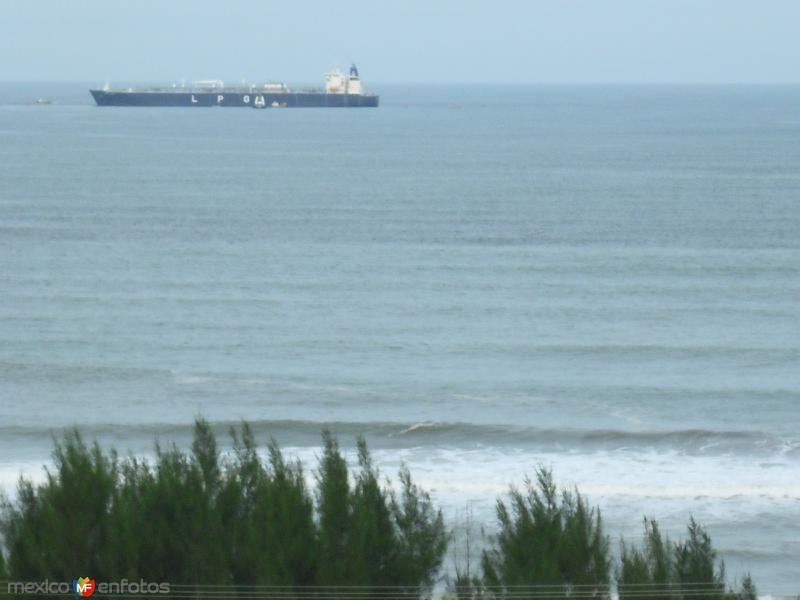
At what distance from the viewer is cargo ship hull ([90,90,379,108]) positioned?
170 meters

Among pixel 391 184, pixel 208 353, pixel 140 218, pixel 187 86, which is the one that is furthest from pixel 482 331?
pixel 187 86

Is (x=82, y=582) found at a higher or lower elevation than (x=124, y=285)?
lower

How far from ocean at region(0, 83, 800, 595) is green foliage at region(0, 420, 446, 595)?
6.35m

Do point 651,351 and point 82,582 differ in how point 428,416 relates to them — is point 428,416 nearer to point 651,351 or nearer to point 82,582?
point 651,351

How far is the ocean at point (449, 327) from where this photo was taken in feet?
81.7

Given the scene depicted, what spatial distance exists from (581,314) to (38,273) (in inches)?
719

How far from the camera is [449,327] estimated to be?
121 feet

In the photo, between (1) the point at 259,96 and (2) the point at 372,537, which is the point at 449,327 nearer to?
(2) the point at 372,537

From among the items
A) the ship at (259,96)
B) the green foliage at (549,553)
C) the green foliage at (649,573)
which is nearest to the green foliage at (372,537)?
the green foliage at (549,553)

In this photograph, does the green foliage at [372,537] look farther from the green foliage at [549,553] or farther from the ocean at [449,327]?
the ocean at [449,327]

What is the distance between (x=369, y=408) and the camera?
95.2 feet

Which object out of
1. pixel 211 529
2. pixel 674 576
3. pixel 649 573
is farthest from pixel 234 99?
pixel 649 573

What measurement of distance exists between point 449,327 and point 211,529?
22714 mm

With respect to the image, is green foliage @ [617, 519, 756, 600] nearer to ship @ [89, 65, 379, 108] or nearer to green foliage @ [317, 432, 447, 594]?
green foliage @ [317, 432, 447, 594]
